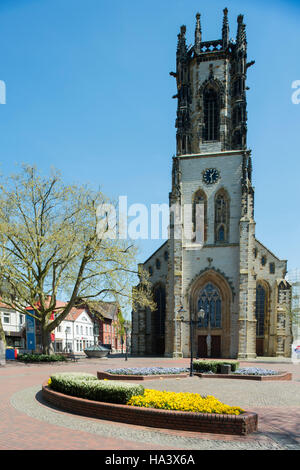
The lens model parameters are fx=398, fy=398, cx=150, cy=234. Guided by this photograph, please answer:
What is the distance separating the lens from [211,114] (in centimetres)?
4634

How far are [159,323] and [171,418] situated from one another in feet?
121

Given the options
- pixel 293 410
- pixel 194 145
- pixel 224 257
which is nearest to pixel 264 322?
pixel 224 257

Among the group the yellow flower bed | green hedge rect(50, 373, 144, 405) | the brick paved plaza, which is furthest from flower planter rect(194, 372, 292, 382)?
the yellow flower bed

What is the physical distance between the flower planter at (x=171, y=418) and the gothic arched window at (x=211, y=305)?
3168 centimetres

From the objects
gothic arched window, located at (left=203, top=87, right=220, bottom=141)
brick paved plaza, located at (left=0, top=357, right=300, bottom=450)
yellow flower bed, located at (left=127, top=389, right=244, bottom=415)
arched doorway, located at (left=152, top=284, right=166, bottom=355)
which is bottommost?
arched doorway, located at (left=152, top=284, right=166, bottom=355)

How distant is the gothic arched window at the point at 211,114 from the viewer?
45.8m

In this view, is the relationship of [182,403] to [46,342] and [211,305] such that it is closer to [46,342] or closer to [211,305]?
[46,342]

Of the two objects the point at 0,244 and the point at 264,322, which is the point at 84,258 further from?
the point at 264,322

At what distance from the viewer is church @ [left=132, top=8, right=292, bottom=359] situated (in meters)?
40.3

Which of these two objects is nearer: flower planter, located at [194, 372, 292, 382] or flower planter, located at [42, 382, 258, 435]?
flower planter, located at [42, 382, 258, 435]

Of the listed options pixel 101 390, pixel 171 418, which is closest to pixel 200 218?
pixel 101 390

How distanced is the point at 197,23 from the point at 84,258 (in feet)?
118

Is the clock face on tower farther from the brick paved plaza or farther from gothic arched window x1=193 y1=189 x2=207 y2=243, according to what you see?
the brick paved plaza

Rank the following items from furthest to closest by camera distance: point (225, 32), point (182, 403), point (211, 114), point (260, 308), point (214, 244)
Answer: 1. point (225, 32)
2. point (211, 114)
3. point (260, 308)
4. point (214, 244)
5. point (182, 403)
